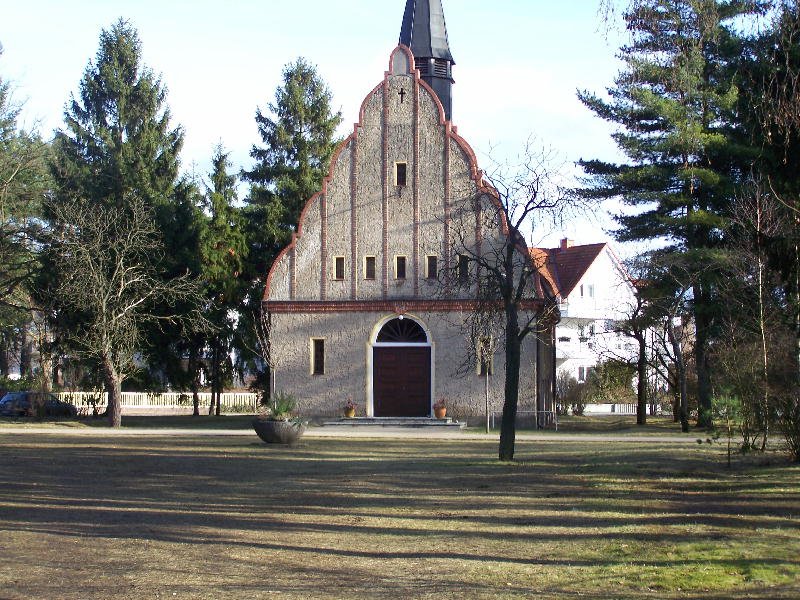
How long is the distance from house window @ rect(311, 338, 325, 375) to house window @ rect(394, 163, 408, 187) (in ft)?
22.7

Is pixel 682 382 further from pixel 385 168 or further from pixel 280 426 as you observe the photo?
pixel 280 426

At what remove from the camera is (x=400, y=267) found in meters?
38.7

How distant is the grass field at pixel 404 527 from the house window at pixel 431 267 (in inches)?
648

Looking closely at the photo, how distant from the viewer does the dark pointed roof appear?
42.1 m

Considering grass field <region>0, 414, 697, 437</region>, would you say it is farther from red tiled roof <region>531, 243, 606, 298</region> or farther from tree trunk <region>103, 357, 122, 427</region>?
red tiled roof <region>531, 243, 606, 298</region>

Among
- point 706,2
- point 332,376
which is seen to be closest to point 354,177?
point 332,376

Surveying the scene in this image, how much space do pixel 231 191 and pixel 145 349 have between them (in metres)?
9.76

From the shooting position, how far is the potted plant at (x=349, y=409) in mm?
38250

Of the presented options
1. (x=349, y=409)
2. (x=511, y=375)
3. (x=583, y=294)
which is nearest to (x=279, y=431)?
(x=511, y=375)

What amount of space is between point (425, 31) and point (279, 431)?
21896mm

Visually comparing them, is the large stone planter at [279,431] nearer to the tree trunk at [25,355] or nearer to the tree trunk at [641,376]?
the tree trunk at [641,376]

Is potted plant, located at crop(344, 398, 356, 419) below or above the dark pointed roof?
below

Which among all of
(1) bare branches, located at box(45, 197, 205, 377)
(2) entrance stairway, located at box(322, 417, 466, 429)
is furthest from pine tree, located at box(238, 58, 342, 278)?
(2) entrance stairway, located at box(322, 417, 466, 429)

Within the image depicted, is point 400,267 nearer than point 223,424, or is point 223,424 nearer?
point 400,267
